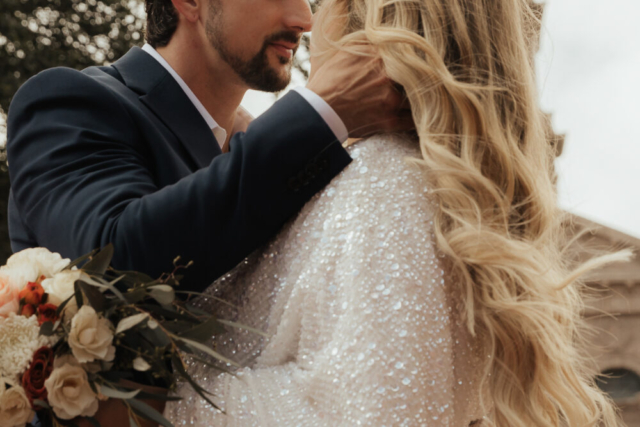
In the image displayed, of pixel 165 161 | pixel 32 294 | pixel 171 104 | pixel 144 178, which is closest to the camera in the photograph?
pixel 32 294

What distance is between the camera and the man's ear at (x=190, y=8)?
10.3ft

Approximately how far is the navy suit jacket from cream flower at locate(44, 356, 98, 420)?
1.01 ft

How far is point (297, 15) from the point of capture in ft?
9.38

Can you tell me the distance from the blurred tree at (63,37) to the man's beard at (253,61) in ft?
27.8

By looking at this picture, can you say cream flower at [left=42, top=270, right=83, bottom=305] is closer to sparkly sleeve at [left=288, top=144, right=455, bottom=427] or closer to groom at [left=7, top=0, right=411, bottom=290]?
groom at [left=7, top=0, right=411, bottom=290]

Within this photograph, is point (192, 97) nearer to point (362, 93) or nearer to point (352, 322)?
point (362, 93)

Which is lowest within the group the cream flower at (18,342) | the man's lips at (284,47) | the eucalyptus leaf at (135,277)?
the man's lips at (284,47)

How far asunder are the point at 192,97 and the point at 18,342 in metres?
1.28

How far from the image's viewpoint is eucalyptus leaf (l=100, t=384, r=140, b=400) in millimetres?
1593

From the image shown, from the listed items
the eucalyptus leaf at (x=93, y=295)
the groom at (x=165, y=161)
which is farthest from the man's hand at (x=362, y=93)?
the eucalyptus leaf at (x=93, y=295)

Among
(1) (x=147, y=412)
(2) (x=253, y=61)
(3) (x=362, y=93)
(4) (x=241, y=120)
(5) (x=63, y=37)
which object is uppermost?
(3) (x=362, y=93)

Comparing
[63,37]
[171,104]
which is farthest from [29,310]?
[63,37]

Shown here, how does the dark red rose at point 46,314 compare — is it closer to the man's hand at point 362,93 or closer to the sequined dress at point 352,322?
the sequined dress at point 352,322

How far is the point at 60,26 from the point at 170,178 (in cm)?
978
